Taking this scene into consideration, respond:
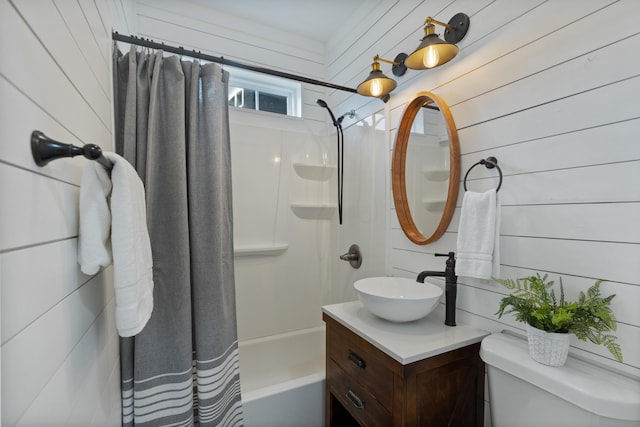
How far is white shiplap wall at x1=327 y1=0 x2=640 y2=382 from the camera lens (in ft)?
2.51

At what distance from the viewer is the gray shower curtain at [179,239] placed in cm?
118

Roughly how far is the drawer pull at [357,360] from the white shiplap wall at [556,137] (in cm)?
49

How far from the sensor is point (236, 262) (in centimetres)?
204

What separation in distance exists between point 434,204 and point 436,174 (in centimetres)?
15

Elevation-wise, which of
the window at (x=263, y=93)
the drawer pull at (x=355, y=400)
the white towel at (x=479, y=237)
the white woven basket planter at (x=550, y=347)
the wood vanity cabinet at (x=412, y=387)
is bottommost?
the drawer pull at (x=355, y=400)

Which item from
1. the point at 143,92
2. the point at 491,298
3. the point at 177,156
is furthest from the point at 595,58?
the point at 143,92

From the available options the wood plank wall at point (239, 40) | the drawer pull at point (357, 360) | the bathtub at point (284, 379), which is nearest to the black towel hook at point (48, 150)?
the drawer pull at point (357, 360)

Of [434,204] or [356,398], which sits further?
[434,204]

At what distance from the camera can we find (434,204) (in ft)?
4.47

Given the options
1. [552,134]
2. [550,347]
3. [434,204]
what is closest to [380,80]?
[434,204]

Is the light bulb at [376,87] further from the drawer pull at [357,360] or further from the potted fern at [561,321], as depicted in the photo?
the drawer pull at [357,360]

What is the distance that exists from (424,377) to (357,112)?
1609 mm

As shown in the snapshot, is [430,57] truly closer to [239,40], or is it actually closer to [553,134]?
[553,134]

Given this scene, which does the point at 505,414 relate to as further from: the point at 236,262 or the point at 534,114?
the point at 236,262
